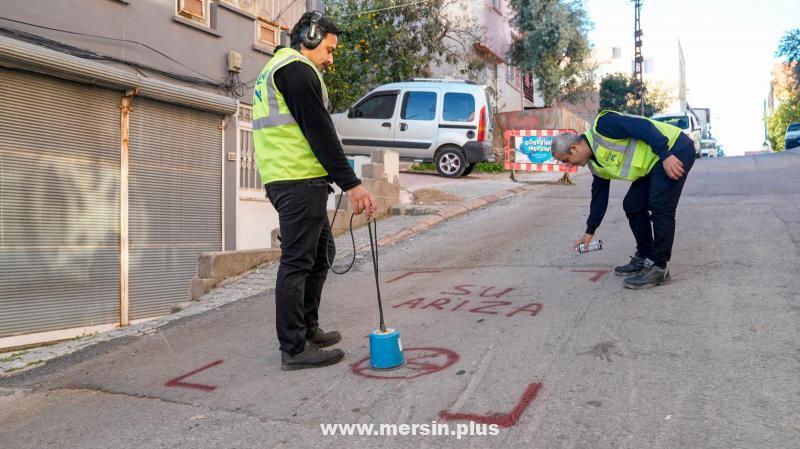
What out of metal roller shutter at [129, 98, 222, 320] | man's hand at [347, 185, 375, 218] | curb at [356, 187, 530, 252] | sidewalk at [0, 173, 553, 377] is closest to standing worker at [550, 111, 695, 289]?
man's hand at [347, 185, 375, 218]

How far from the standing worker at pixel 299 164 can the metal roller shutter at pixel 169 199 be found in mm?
6213

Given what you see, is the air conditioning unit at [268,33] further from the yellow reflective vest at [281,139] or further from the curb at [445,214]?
the yellow reflective vest at [281,139]

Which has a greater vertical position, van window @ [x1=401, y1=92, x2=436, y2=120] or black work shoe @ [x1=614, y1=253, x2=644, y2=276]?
van window @ [x1=401, y1=92, x2=436, y2=120]

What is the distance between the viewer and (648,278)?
4.98 m

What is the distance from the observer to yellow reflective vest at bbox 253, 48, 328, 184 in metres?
3.61

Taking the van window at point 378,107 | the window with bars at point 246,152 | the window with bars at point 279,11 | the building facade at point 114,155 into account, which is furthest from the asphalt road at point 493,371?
the van window at point 378,107

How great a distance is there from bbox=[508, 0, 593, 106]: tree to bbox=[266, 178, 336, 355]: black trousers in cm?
2330

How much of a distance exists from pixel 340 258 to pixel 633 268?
347 centimetres

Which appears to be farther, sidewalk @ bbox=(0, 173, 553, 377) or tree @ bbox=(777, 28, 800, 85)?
tree @ bbox=(777, 28, 800, 85)

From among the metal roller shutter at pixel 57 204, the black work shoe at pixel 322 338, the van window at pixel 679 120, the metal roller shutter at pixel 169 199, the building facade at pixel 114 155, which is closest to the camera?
the black work shoe at pixel 322 338

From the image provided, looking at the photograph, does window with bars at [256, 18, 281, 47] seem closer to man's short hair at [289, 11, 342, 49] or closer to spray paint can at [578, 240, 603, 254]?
spray paint can at [578, 240, 603, 254]

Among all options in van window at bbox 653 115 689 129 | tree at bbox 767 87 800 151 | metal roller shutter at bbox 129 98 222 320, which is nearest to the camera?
metal roller shutter at bbox 129 98 222 320

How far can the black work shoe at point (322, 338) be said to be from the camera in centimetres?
406

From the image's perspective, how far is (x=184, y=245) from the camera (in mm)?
10172
